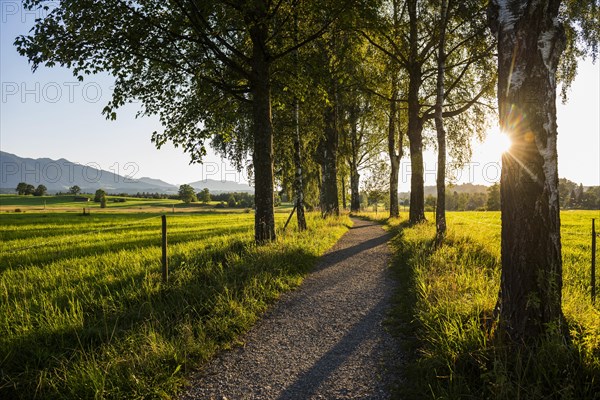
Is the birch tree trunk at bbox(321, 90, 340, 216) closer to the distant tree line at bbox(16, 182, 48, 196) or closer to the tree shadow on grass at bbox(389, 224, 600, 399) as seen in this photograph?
the tree shadow on grass at bbox(389, 224, 600, 399)

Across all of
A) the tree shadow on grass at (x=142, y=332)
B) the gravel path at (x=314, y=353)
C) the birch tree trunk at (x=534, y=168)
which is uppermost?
the birch tree trunk at (x=534, y=168)

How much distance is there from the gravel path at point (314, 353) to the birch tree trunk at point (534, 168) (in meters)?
1.74

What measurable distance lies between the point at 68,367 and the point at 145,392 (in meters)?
1.14

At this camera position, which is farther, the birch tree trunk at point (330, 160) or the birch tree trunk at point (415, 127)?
the birch tree trunk at point (330, 160)

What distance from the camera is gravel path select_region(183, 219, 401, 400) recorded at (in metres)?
3.77

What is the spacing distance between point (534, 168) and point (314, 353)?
3608mm

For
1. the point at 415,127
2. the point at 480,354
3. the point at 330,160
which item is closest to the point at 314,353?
the point at 480,354

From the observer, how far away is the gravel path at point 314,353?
3.77 metres

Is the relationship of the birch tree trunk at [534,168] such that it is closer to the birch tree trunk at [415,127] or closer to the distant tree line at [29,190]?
the birch tree trunk at [415,127]

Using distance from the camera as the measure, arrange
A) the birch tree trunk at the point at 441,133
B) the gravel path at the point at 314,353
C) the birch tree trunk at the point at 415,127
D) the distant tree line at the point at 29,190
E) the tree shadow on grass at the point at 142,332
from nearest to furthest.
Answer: the tree shadow on grass at the point at 142,332 < the gravel path at the point at 314,353 < the birch tree trunk at the point at 441,133 < the birch tree trunk at the point at 415,127 < the distant tree line at the point at 29,190

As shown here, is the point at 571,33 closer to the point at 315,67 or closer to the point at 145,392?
the point at 315,67

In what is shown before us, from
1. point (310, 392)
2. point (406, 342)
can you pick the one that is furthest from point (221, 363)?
point (406, 342)

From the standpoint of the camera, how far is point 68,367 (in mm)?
3893

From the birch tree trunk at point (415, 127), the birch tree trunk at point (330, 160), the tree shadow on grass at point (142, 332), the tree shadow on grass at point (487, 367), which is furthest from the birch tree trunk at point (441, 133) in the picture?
the birch tree trunk at point (330, 160)
